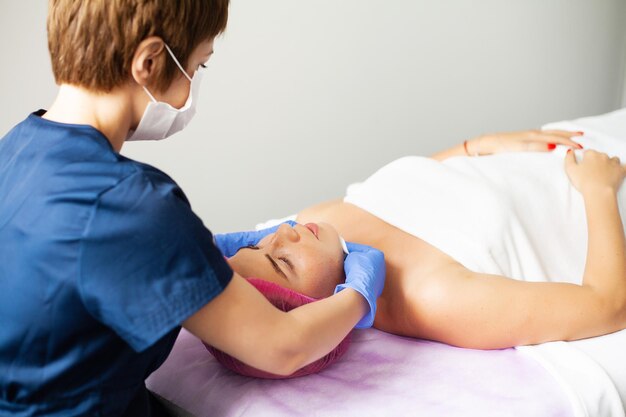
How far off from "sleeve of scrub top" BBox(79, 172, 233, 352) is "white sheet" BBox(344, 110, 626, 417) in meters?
0.66

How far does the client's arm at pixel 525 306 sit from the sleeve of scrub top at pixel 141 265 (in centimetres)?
55

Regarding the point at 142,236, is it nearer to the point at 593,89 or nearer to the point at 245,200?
the point at 245,200

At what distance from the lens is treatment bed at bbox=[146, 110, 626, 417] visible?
1.12 m

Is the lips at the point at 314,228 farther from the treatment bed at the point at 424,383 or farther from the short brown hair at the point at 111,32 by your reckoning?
the short brown hair at the point at 111,32

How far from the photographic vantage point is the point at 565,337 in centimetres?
122

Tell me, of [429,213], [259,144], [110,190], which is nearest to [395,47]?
[259,144]

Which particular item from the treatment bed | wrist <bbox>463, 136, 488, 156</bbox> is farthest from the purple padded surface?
wrist <bbox>463, 136, 488, 156</bbox>

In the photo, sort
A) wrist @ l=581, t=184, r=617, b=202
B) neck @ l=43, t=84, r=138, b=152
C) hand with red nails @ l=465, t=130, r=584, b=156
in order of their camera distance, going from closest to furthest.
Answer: neck @ l=43, t=84, r=138, b=152 < wrist @ l=581, t=184, r=617, b=202 < hand with red nails @ l=465, t=130, r=584, b=156

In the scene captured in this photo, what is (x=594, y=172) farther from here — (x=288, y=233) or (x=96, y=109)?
(x=96, y=109)

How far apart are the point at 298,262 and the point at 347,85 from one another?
4.40ft

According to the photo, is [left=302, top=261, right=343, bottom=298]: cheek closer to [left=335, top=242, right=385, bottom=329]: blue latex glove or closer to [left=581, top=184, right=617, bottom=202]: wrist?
[left=335, top=242, right=385, bottom=329]: blue latex glove

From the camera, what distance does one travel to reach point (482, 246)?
1.37 m

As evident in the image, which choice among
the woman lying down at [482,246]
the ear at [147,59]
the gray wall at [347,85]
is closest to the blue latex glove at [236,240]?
the woman lying down at [482,246]

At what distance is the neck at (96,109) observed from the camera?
961 mm
